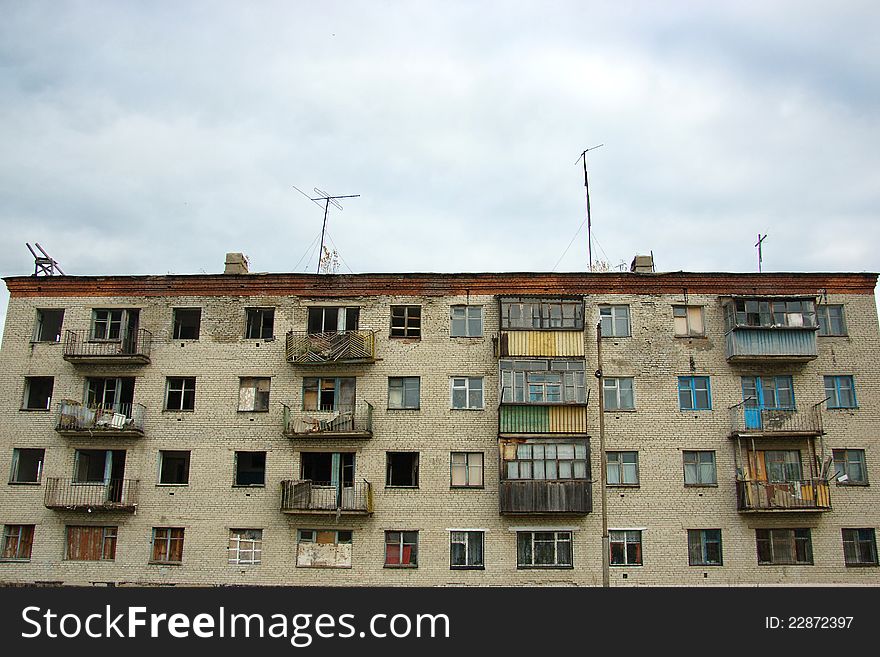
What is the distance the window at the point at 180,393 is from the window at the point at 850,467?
25513 mm

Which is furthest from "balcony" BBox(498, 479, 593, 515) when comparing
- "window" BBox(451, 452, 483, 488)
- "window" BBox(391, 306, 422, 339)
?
"window" BBox(391, 306, 422, 339)

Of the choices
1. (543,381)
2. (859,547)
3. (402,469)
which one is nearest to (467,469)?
(402,469)

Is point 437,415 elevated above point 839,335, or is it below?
below

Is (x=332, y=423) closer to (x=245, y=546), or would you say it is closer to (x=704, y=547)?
(x=245, y=546)

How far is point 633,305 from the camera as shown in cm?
3359

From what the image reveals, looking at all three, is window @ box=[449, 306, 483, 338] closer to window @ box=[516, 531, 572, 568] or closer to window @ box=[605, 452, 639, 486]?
window @ box=[605, 452, 639, 486]

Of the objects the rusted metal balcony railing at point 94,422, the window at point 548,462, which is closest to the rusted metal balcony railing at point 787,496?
the window at point 548,462

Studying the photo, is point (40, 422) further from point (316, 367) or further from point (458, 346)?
point (458, 346)

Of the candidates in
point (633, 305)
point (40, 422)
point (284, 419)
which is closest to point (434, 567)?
point (284, 419)

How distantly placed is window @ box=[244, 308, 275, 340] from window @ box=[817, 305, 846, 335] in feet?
74.2

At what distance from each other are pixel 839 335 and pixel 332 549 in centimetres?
2210

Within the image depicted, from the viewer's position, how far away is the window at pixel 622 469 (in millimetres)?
→ 31656

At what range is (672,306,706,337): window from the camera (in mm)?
33438

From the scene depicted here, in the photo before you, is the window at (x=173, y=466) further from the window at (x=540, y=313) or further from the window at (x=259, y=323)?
the window at (x=540, y=313)
